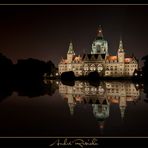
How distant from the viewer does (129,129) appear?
6.12m

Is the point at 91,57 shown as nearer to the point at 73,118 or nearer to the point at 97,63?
the point at 97,63

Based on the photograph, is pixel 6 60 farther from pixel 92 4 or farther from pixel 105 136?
pixel 105 136

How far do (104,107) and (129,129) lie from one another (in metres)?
1.98

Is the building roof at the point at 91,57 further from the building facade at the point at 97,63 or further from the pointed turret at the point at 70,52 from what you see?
the pointed turret at the point at 70,52

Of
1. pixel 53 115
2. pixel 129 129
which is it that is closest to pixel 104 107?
pixel 53 115

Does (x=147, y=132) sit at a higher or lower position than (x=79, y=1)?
lower
